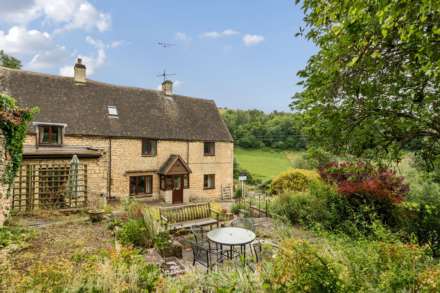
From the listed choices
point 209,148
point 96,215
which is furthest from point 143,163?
point 96,215

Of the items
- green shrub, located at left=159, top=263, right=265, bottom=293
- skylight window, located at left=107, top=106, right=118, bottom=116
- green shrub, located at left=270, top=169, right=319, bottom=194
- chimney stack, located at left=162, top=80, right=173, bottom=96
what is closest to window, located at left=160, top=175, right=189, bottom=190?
skylight window, located at left=107, top=106, right=118, bottom=116

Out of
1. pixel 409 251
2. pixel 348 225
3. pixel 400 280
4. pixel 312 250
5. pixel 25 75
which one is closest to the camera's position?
pixel 400 280

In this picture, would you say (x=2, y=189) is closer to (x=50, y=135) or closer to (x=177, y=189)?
(x=50, y=135)

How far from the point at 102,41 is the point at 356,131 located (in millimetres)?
15758

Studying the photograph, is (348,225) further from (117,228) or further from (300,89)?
(117,228)

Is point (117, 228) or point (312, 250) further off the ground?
point (312, 250)

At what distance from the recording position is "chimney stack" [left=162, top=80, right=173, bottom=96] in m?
20.3

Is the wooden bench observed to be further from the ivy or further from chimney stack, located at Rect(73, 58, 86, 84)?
chimney stack, located at Rect(73, 58, 86, 84)

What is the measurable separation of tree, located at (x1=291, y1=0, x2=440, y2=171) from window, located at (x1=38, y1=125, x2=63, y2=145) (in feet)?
41.4

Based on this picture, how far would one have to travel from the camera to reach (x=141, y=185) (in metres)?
17.1

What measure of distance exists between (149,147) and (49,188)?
7.14 metres

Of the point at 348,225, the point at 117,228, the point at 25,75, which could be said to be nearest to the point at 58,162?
the point at 117,228

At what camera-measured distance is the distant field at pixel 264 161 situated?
106ft

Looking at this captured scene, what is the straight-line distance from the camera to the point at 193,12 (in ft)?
40.0
